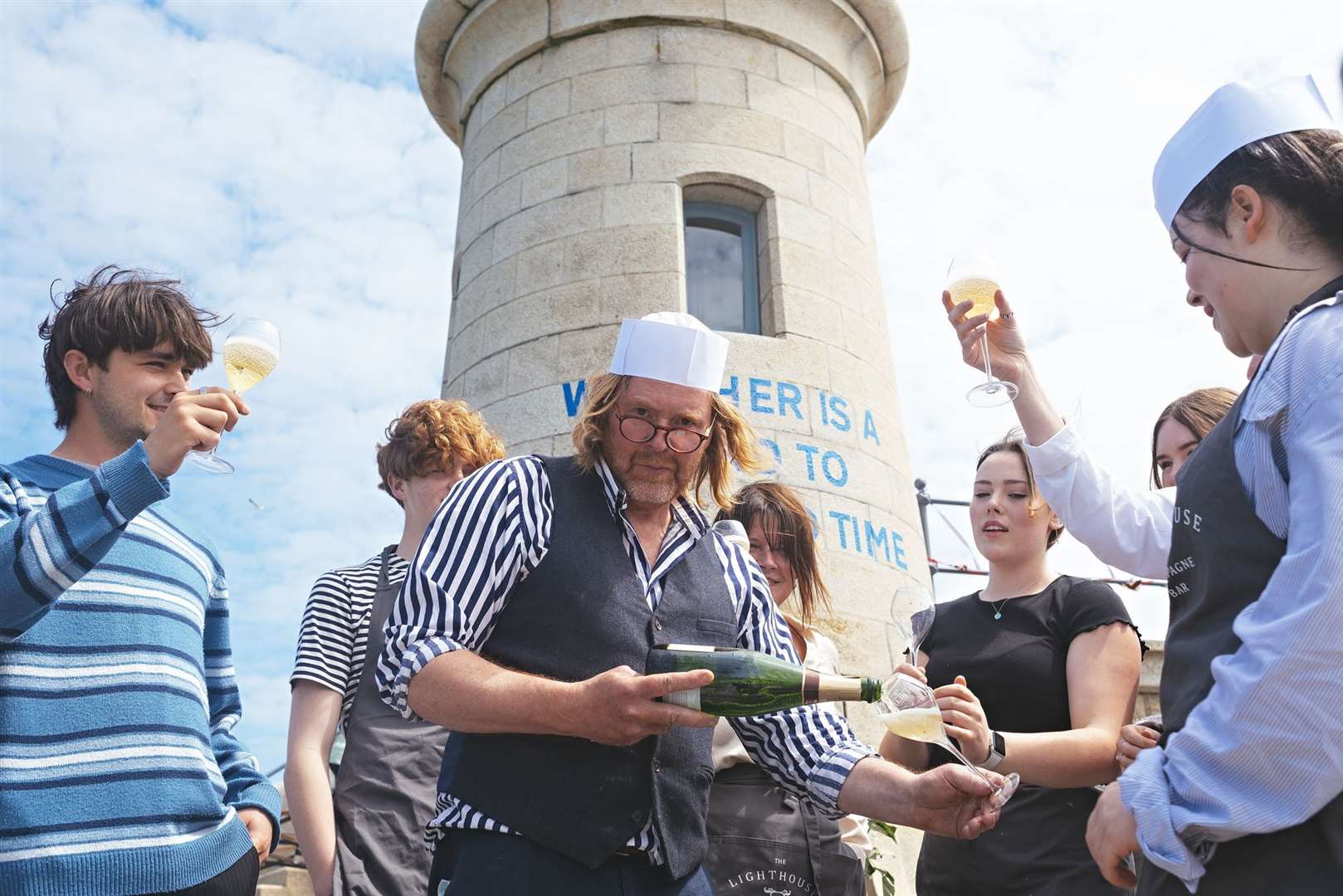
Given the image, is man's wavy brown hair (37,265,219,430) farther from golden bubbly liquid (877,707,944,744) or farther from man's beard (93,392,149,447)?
golden bubbly liquid (877,707,944,744)

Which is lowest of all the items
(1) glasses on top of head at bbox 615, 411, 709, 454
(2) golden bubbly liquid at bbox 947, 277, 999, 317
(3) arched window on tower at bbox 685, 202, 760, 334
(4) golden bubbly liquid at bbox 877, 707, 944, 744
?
(4) golden bubbly liquid at bbox 877, 707, 944, 744

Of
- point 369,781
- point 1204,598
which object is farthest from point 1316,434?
point 369,781

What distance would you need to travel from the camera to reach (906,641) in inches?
121

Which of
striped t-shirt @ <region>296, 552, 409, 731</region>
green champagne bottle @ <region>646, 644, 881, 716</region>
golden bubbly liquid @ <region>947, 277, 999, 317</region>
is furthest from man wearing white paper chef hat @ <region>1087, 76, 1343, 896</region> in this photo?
striped t-shirt @ <region>296, 552, 409, 731</region>

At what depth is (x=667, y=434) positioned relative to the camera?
9.80 ft

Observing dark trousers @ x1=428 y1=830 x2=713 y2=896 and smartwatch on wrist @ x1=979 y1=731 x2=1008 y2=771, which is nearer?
dark trousers @ x1=428 y1=830 x2=713 y2=896

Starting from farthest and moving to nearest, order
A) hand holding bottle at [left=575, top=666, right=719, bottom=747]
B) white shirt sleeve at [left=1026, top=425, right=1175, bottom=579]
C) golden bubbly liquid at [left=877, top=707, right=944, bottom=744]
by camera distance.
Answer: white shirt sleeve at [left=1026, top=425, right=1175, bottom=579], golden bubbly liquid at [left=877, top=707, right=944, bottom=744], hand holding bottle at [left=575, top=666, right=719, bottom=747]

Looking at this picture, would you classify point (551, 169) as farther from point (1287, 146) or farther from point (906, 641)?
point (1287, 146)

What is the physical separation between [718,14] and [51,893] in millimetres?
7424

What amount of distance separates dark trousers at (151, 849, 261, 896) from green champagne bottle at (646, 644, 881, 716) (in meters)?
1.11

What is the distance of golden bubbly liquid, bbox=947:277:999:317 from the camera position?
11.6 ft

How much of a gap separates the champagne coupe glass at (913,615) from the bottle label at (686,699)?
0.80m

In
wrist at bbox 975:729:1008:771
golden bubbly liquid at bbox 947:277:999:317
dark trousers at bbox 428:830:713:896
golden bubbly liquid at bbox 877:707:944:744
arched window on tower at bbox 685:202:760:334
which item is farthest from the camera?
arched window on tower at bbox 685:202:760:334

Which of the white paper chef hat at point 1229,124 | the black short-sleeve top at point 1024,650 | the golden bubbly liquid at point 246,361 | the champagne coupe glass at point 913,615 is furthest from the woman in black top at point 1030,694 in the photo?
the golden bubbly liquid at point 246,361
